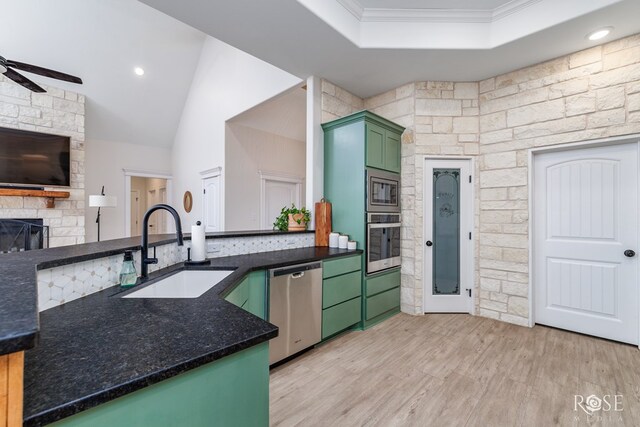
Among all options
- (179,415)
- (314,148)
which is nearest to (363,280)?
(314,148)

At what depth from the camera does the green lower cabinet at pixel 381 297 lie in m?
3.08

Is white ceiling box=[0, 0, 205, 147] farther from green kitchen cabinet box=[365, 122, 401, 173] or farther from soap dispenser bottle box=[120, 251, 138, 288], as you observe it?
soap dispenser bottle box=[120, 251, 138, 288]

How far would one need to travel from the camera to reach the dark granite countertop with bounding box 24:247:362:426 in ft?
1.92

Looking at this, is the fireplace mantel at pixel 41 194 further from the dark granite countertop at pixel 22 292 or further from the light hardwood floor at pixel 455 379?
the light hardwood floor at pixel 455 379

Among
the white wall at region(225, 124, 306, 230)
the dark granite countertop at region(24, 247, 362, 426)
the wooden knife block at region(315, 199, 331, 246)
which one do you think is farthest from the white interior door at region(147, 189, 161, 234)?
the dark granite countertop at region(24, 247, 362, 426)

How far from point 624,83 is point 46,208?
7649mm

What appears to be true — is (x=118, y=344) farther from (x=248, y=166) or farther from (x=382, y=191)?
(x=248, y=166)

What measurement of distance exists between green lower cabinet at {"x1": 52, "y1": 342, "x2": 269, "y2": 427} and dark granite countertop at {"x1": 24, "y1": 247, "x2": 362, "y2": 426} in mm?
47

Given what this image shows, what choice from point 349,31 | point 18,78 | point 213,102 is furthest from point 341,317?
point 213,102

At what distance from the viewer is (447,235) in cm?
352

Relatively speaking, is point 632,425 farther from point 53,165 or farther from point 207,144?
point 53,165

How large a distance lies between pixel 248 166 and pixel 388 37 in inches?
132

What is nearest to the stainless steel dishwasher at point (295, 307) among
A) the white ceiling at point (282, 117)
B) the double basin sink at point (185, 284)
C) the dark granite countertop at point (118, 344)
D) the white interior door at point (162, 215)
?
the double basin sink at point (185, 284)

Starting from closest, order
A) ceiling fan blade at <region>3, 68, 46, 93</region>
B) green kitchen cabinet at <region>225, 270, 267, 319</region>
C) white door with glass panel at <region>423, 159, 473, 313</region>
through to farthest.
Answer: green kitchen cabinet at <region>225, 270, 267, 319</region> < ceiling fan blade at <region>3, 68, 46, 93</region> < white door with glass panel at <region>423, 159, 473, 313</region>
